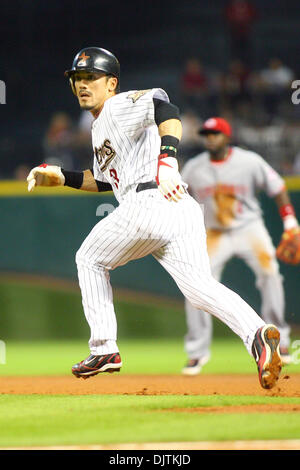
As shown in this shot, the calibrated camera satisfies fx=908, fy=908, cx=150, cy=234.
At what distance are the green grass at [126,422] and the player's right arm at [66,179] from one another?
1.22 meters

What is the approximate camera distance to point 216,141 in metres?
7.79

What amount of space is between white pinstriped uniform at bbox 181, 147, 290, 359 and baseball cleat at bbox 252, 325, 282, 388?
3.24m

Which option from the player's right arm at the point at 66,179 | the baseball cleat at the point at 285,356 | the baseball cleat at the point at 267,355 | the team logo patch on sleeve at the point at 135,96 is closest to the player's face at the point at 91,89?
the team logo patch on sleeve at the point at 135,96

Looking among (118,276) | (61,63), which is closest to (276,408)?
(118,276)

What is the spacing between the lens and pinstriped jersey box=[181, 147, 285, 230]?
782 cm

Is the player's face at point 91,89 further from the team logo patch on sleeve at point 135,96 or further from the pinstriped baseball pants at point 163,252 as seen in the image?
the pinstriped baseball pants at point 163,252

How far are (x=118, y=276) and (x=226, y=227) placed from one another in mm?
2053

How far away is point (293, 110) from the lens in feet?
37.5

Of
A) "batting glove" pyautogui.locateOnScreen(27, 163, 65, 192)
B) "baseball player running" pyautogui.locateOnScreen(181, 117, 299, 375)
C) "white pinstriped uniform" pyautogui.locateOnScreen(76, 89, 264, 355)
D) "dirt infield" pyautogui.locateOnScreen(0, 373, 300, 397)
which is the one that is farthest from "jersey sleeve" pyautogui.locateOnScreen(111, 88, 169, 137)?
"baseball player running" pyautogui.locateOnScreen(181, 117, 299, 375)

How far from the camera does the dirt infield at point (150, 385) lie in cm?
557

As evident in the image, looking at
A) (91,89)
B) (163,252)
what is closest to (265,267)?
(163,252)

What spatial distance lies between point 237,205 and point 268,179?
0.35 m
